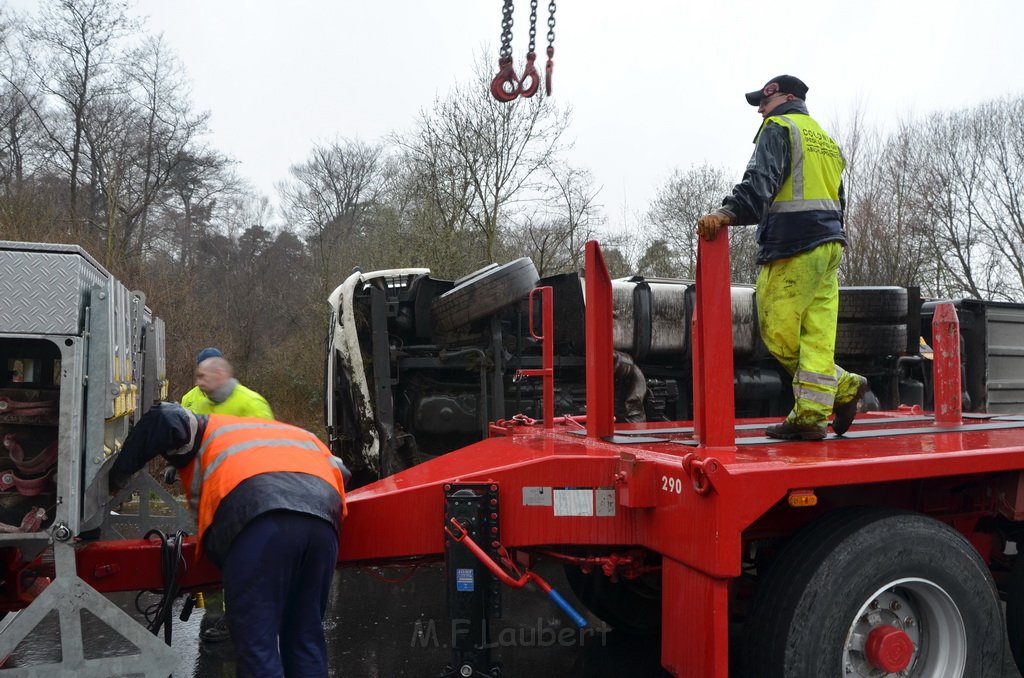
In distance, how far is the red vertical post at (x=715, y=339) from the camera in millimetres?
2814

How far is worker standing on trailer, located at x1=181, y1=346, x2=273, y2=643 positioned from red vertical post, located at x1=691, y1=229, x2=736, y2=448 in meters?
2.65

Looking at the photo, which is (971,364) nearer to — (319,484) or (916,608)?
(916,608)

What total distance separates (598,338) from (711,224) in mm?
882

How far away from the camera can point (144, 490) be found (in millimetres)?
4207

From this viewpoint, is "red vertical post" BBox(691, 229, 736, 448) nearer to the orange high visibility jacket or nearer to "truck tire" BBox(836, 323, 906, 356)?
the orange high visibility jacket

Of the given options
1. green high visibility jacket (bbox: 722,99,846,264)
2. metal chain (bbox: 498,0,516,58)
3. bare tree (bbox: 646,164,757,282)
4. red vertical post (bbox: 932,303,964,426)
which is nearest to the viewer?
green high visibility jacket (bbox: 722,99,846,264)

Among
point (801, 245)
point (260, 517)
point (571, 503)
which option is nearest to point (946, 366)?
point (801, 245)

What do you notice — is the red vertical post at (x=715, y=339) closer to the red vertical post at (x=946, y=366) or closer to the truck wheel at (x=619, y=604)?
the truck wheel at (x=619, y=604)

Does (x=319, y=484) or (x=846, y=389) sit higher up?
(x=846, y=389)

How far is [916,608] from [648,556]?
1031 mm

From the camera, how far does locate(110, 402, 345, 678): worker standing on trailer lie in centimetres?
262

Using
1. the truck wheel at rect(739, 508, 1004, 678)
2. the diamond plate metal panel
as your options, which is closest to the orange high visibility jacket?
the diamond plate metal panel

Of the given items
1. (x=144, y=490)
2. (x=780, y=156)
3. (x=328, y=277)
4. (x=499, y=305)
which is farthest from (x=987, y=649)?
(x=328, y=277)

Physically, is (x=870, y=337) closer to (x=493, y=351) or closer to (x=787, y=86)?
(x=493, y=351)
